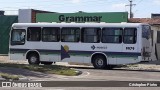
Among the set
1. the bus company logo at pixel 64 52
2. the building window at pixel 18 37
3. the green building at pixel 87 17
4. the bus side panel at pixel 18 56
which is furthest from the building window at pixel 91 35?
the green building at pixel 87 17

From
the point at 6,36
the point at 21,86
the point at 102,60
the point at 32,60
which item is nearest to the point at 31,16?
the point at 6,36

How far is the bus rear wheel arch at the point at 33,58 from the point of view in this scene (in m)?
29.0

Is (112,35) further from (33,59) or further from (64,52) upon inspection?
(33,59)

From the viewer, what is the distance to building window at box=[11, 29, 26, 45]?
29.1 meters

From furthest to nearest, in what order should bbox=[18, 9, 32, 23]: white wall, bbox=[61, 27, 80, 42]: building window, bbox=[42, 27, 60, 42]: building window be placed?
bbox=[18, 9, 32, 23]: white wall → bbox=[42, 27, 60, 42]: building window → bbox=[61, 27, 80, 42]: building window

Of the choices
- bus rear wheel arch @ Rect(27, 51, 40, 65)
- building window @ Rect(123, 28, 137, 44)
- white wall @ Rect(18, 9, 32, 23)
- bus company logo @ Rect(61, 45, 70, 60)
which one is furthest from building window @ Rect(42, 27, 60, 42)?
white wall @ Rect(18, 9, 32, 23)

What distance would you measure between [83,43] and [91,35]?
74cm

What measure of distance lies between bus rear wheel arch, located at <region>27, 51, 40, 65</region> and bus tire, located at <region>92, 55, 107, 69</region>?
4.13 meters

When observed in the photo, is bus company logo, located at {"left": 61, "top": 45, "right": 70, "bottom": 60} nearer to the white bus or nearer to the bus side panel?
the white bus

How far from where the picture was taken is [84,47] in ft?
90.1

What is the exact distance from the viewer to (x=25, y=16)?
43844mm

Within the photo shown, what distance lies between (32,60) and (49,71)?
7.17 m

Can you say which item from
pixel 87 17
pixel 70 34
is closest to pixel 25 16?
pixel 87 17

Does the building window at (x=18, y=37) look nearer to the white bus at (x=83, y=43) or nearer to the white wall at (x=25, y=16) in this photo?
the white bus at (x=83, y=43)
